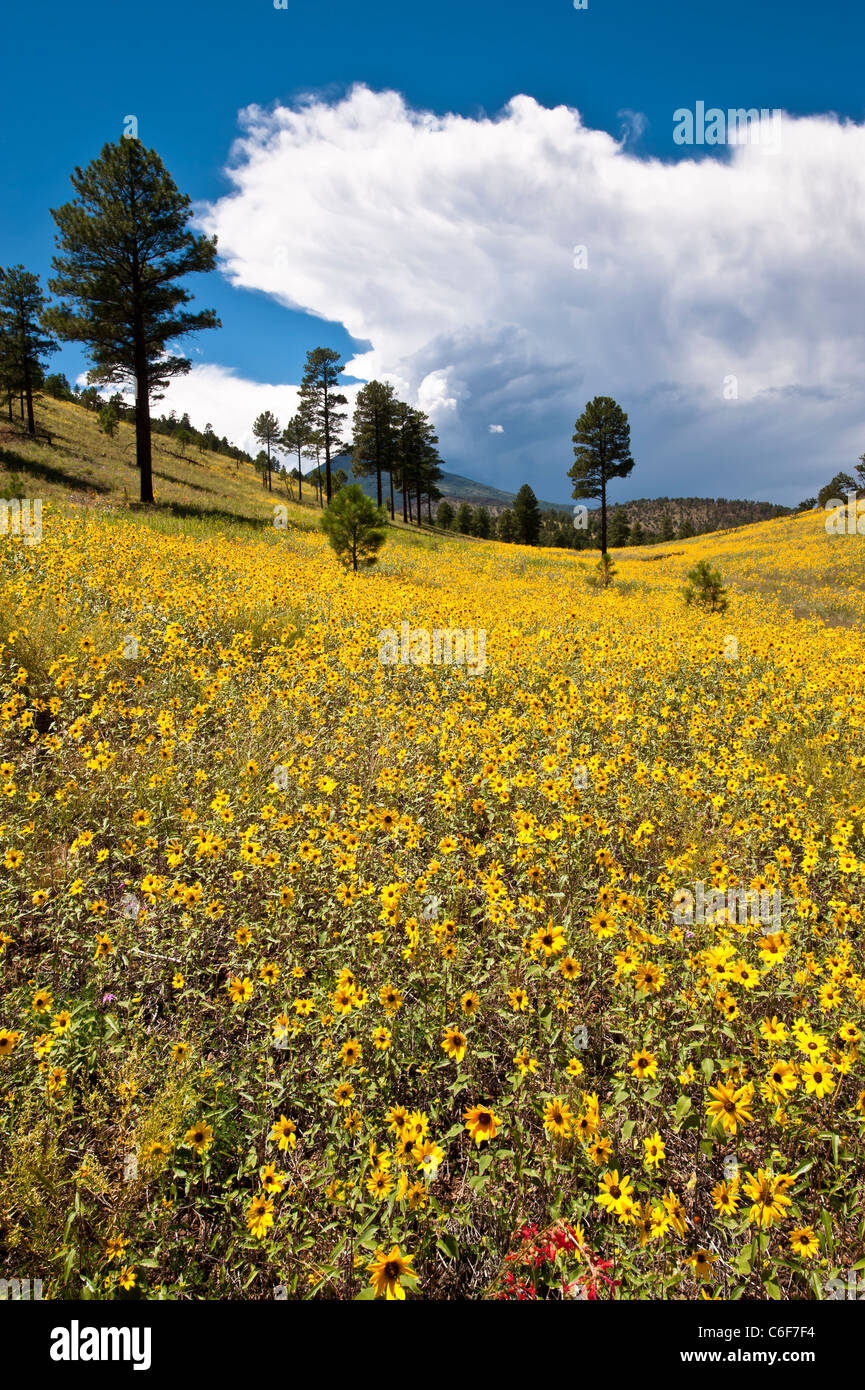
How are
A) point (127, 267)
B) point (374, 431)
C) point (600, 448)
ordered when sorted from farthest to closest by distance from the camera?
point (374, 431), point (600, 448), point (127, 267)

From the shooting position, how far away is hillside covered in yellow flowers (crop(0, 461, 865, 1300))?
2.00 meters

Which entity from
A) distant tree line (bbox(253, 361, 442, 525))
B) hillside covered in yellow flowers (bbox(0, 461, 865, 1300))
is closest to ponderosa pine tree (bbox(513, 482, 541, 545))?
distant tree line (bbox(253, 361, 442, 525))

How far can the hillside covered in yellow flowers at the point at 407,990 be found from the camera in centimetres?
200

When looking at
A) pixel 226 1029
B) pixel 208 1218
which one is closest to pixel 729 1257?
pixel 208 1218

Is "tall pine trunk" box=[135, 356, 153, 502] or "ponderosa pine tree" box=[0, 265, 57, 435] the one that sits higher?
"ponderosa pine tree" box=[0, 265, 57, 435]

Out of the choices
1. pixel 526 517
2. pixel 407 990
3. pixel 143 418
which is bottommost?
pixel 407 990

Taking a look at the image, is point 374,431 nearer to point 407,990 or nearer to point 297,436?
point 297,436

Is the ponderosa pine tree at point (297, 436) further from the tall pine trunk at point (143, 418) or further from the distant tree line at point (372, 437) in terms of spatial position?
the tall pine trunk at point (143, 418)

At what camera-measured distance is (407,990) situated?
2.93m

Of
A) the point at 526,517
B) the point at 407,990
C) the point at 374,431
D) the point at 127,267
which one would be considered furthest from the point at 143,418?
the point at 526,517

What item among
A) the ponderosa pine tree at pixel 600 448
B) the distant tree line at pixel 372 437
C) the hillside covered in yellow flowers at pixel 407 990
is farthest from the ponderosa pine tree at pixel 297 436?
the hillside covered in yellow flowers at pixel 407 990

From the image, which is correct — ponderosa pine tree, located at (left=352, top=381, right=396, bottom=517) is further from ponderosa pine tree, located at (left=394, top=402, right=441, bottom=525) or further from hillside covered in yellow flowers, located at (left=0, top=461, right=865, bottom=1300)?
hillside covered in yellow flowers, located at (left=0, top=461, right=865, bottom=1300)

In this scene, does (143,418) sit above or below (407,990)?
above

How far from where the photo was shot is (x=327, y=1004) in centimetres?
269
